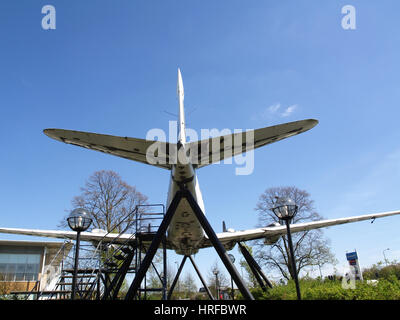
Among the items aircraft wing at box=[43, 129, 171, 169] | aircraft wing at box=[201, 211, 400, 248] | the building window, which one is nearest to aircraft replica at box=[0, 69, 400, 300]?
aircraft wing at box=[43, 129, 171, 169]

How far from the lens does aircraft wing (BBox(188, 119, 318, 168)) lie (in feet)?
22.1

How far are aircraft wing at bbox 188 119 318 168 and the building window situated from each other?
2971cm

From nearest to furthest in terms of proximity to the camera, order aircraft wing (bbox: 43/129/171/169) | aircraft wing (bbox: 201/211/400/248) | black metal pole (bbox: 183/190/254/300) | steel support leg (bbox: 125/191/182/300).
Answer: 1. aircraft wing (bbox: 43/129/171/169)
2. black metal pole (bbox: 183/190/254/300)
3. steel support leg (bbox: 125/191/182/300)
4. aircraft wing (bbox: 201/211/400/248)

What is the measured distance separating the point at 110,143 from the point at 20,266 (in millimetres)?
30628

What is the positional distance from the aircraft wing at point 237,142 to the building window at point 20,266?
2971 centimetres

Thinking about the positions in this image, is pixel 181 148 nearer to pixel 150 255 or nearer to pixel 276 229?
pixel 150 255

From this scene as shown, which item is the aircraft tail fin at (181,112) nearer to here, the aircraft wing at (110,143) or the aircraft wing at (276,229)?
the aircraft wing at (110,143)

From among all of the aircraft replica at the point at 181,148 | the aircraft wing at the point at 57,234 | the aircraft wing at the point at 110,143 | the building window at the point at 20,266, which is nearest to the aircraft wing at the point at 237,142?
the aircraft replica at the point at 181,148

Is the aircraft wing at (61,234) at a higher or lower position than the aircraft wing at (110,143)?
lower

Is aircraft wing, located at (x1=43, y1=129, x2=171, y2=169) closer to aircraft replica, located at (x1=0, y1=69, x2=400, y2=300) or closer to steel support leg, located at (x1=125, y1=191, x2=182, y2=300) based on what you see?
aircraft replica, located at (x1=0, y1=69, x2=400, y2=300)

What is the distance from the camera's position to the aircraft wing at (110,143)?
641 centimetres

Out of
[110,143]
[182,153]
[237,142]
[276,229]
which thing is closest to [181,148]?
[182,153]
